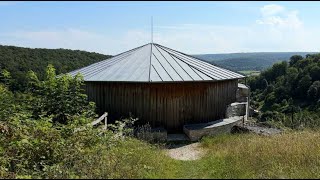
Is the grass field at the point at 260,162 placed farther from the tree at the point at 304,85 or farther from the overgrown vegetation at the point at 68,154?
the tree at the point at 304,85

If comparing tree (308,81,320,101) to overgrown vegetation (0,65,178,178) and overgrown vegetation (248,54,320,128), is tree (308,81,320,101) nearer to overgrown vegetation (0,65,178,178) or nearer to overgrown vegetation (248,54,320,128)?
overgrown vegetation (248,54,320,128)

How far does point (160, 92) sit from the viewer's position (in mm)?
12102

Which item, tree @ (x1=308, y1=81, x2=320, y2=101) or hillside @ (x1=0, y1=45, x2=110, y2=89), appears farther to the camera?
tree @ (x1=308, y1=81, x2=320, y2=101)

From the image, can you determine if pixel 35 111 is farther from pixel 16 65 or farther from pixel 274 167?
pixel 16 65

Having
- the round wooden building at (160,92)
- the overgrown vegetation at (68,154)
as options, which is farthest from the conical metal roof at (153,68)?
the overgrown vegetation at (68,154)

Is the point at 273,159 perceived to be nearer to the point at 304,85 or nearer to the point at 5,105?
the point at 5,105

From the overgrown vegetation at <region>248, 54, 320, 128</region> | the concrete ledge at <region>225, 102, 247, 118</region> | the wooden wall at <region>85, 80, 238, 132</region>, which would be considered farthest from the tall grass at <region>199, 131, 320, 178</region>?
the overgrown vegetation at <region>248, 54, 320, 128</region>

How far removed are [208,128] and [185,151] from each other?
2.05m

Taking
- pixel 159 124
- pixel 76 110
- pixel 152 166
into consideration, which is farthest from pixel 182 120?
pixel 152 166

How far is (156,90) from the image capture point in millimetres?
12070

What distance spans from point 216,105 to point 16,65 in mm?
44539

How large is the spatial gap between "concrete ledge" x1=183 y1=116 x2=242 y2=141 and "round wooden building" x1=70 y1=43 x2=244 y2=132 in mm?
366

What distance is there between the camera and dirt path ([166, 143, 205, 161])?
9.31 meters

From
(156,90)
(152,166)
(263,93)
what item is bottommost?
(263,93)
